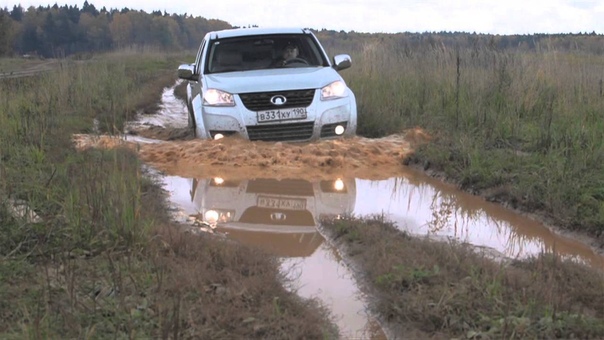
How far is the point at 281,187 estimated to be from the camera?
22.0ft

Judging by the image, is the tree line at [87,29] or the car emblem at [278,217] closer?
the car emblem at [278,217]

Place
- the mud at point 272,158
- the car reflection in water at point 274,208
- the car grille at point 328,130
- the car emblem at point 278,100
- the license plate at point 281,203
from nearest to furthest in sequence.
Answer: the car reflection in water at point 274,208 < the license plate at point 281,203 < the mud at point 272,158 < the car emblem at point 278,100 < the car grille at point 328,130

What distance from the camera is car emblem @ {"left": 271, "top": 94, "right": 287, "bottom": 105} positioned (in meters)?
7.86

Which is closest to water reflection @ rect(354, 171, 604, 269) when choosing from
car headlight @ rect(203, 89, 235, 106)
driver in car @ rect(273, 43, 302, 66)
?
car headlight @ rect(203, 89, 235, 106)

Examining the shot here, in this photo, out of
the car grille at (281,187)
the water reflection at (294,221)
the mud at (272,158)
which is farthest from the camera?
the mud at (272,158)

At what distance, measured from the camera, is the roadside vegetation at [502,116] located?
6012 mm

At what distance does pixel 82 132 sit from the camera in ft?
33.0

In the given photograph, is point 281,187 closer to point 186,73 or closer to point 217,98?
point 217,98

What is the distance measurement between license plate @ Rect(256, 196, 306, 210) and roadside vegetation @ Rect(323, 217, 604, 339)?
62.7 inches

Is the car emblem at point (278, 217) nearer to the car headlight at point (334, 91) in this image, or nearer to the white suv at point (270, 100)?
the white suv at point (270, 100)

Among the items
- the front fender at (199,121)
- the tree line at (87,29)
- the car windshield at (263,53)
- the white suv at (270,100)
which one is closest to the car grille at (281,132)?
the white suv at (270,100)

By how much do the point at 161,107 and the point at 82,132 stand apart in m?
6.10

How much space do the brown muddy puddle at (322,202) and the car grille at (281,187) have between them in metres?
0.01

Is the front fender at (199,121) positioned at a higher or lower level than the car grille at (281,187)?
higher
